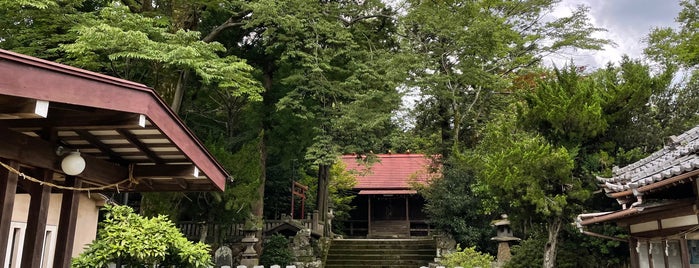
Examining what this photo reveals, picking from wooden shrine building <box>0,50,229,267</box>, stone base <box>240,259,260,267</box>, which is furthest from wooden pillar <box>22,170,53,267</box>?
stone base <box>240,259,260,267</box>

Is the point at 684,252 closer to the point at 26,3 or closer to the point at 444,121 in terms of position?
the point at 26,3

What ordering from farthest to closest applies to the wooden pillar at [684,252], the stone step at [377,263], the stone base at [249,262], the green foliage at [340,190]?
the green foliage at [340,190] → the stone step at [377,263] → the stone base at [249,262] → the wooden pillar at [684,252]

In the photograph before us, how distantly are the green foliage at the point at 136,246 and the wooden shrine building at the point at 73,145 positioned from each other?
13.3 inches

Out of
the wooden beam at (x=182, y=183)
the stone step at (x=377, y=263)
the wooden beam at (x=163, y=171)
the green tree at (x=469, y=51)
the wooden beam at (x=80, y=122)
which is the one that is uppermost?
the green tree at (x=469, y=51)

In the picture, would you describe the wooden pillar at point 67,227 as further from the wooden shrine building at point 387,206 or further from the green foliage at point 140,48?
the wooden shrine building at point 387,206

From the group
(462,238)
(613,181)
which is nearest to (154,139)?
(613,181)

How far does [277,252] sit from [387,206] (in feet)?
34.1

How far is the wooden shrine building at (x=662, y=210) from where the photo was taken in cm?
654

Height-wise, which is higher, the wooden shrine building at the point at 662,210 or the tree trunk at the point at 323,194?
the tree trunk at the point at 323,194

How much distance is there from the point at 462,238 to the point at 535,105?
245 inches

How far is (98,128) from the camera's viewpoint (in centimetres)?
439

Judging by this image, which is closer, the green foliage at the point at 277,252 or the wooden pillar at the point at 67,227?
the wooden pillar at the point at 67,227

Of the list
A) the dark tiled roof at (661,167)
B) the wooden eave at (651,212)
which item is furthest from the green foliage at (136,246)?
the wooden eave at (651,212)

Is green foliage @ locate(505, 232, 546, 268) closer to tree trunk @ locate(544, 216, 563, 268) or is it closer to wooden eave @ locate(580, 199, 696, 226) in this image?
tree trunk @ locate(544, 216, 563, 268)
